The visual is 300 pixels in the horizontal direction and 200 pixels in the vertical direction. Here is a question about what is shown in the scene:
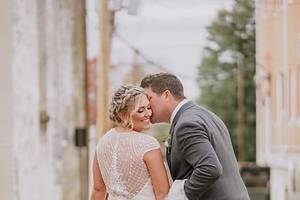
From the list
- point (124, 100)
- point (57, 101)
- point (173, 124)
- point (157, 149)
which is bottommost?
point (57, 101)

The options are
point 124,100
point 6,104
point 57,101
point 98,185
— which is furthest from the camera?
point 57,101

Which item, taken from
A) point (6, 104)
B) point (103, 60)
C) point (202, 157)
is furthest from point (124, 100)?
point (103, 60)

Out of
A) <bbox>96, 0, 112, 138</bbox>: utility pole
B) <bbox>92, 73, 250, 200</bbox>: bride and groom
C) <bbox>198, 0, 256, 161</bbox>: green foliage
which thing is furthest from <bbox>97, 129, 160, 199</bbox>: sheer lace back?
<bbox>198, 0, 256, 161</bbox>: green foliage

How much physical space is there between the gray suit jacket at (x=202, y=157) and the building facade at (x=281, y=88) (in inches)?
244

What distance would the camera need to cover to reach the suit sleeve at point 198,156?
410 centimetres

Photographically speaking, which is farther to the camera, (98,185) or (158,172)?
(98,185)

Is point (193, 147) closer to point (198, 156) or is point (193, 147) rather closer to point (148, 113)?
point (198, 156)

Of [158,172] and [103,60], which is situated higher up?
[158,172]

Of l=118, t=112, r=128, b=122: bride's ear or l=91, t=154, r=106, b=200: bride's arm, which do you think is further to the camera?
l=91, t=154, r=106, b=200: bride's arm

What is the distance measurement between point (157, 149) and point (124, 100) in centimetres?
30

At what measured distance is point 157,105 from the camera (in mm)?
4352

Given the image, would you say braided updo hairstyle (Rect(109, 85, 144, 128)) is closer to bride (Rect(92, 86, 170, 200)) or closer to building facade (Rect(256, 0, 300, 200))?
bride (Rect(92, 86, 170, 200))

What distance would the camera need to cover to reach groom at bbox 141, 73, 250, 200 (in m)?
4.12

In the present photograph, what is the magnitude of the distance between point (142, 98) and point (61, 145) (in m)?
4.80
